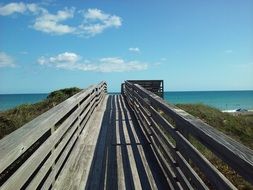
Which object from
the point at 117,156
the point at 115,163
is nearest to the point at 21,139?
the point at 115,163

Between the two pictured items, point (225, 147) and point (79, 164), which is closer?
point (225, 147)

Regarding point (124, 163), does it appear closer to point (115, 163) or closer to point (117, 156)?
point (115, 163)

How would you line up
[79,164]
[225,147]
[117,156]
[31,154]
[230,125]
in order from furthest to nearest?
1. [230,125]
2. [117,156]
3. [79,164]
4. [31,154]
5. [225,147]

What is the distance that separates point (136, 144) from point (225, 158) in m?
5.62

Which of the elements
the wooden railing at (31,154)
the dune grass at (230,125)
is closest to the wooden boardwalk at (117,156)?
the wooden railing at (31,154)

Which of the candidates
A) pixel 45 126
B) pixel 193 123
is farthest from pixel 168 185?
pixel 45 126

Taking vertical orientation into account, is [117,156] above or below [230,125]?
above

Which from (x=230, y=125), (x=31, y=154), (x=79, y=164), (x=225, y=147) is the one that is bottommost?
(x=230, y=125)

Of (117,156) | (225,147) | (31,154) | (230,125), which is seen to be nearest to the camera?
(225,147)

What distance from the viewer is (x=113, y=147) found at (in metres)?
8.40

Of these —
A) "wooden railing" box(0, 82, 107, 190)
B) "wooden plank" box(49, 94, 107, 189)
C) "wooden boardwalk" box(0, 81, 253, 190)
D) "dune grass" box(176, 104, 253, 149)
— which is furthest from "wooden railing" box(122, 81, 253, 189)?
"dune grass" box(176, 104, 253, 149)

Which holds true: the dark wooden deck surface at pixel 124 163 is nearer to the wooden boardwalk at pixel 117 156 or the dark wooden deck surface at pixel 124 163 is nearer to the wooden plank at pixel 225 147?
the wooden boardwalk at pixel 117 156

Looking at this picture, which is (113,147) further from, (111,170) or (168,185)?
(168,185)

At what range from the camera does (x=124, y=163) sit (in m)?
7.08
